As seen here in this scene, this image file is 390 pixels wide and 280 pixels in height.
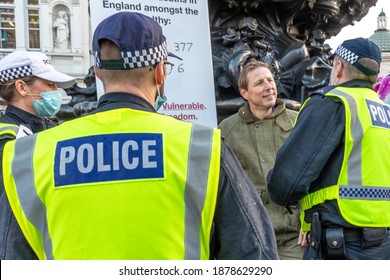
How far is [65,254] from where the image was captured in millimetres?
1484

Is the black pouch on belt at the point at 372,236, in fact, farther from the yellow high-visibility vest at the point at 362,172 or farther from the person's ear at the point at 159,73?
the person's ear at the point at 159,73

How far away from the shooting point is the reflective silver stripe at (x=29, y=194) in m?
1.49

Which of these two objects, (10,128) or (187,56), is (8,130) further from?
(187,56)

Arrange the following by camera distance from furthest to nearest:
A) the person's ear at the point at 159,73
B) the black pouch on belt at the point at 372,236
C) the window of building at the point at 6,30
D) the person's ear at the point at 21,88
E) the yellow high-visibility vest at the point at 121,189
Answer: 1. the window of building at the point at 6,30
2. the person's ear at the point at 21,88
3. the black pouch on belt at the point at 372,236
4. the person's ear at the point at 159,73
5. the yellow high-visibility vest at the point at 121,189

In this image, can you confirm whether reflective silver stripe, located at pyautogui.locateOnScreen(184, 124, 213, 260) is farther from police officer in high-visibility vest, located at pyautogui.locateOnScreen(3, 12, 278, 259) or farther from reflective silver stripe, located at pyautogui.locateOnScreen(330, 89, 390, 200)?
reflective silver stripe, located at pyautogui.locateOnScreen(330, 89, 390, 200)

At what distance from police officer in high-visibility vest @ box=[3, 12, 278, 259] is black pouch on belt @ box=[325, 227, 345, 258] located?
90cm

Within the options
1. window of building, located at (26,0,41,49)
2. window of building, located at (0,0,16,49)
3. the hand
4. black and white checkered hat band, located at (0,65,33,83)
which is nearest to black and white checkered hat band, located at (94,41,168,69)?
black and white checkered hat band, located at (0,65,33,83)

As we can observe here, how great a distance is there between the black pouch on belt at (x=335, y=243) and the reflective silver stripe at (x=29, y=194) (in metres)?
1.32

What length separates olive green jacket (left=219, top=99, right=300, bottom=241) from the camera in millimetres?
2922

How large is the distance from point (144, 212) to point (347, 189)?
48.4 inches

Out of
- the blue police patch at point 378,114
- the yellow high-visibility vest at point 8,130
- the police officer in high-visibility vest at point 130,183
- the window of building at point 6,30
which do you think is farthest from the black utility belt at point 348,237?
the window of building at point 6,30

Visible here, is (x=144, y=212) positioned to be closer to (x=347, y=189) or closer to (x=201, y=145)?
(x=201, y=145)

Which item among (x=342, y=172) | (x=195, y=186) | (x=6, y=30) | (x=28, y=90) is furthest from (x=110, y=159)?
(x=6, y=30)

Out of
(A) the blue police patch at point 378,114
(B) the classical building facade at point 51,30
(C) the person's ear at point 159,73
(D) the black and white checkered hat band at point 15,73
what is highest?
(B) the classical building facade at point 51,30
